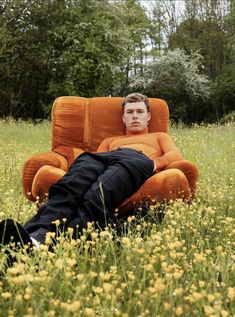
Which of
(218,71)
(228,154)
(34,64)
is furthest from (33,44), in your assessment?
(228,154)

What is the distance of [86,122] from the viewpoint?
504 centimetres

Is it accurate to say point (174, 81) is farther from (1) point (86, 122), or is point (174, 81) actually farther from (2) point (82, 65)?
(1) point (86, 122)

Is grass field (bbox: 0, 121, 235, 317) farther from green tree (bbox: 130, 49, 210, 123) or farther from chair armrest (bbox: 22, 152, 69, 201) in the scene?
green tree (bbox: 130, 49, 210, 123)

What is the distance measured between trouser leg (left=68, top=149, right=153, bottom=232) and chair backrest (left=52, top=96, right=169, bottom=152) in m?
1.37

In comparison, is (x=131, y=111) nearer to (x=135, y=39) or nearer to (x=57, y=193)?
(x=57, y=193)

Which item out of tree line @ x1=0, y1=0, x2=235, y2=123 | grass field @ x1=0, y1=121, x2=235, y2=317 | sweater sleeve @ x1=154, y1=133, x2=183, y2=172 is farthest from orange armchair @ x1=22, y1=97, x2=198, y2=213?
tree line @ x1=0, y1=0, x2=235, y2=123

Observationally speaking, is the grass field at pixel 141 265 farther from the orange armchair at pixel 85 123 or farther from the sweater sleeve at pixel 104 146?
the sweater sleeve at pixel 104 146

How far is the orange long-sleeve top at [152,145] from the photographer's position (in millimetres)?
4273

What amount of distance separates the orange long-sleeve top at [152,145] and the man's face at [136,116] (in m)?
0.07

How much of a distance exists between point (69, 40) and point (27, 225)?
15863mm

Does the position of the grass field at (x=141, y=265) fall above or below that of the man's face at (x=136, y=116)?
below

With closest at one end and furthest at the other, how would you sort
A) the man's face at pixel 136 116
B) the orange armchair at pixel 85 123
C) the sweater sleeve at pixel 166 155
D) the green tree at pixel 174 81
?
the sweater sleeve at pixel 166 155 → the man's face at pixel 136 116 → the orange armchair at pixel 85 123 → the green tree at pixel 174 81

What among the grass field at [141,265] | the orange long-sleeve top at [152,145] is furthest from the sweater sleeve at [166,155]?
the grass field at [141,265]

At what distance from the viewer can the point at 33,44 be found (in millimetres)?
18062
